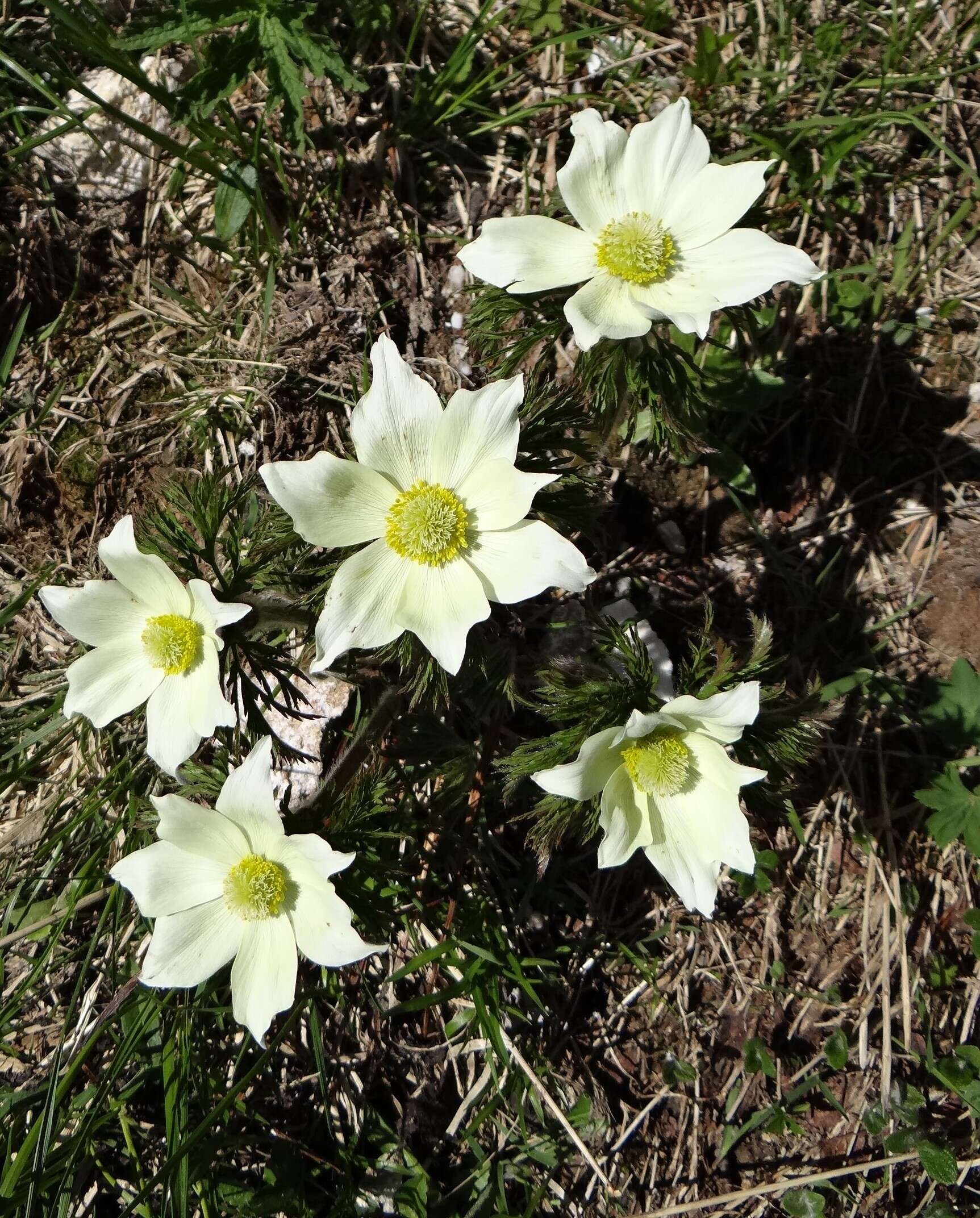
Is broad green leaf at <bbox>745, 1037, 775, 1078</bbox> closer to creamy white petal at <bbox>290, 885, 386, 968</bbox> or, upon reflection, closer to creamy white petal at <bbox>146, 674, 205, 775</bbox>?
creamy white petal at <bbox>290, 885, 386, 968</bbox>

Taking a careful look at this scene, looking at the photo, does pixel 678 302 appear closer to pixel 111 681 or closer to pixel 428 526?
pixel 428 526

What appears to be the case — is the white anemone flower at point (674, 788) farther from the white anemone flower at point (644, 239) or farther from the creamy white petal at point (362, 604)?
the white anemone flower at point (644, 239)

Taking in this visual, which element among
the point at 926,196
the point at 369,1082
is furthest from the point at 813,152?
the point at 369,1082

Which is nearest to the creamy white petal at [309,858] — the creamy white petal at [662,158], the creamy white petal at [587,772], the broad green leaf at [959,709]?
the creamy white petal at [587,772]

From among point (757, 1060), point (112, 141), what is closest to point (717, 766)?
point (757, 1060)

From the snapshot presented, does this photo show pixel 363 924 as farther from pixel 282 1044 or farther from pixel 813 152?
pixel 813 152
